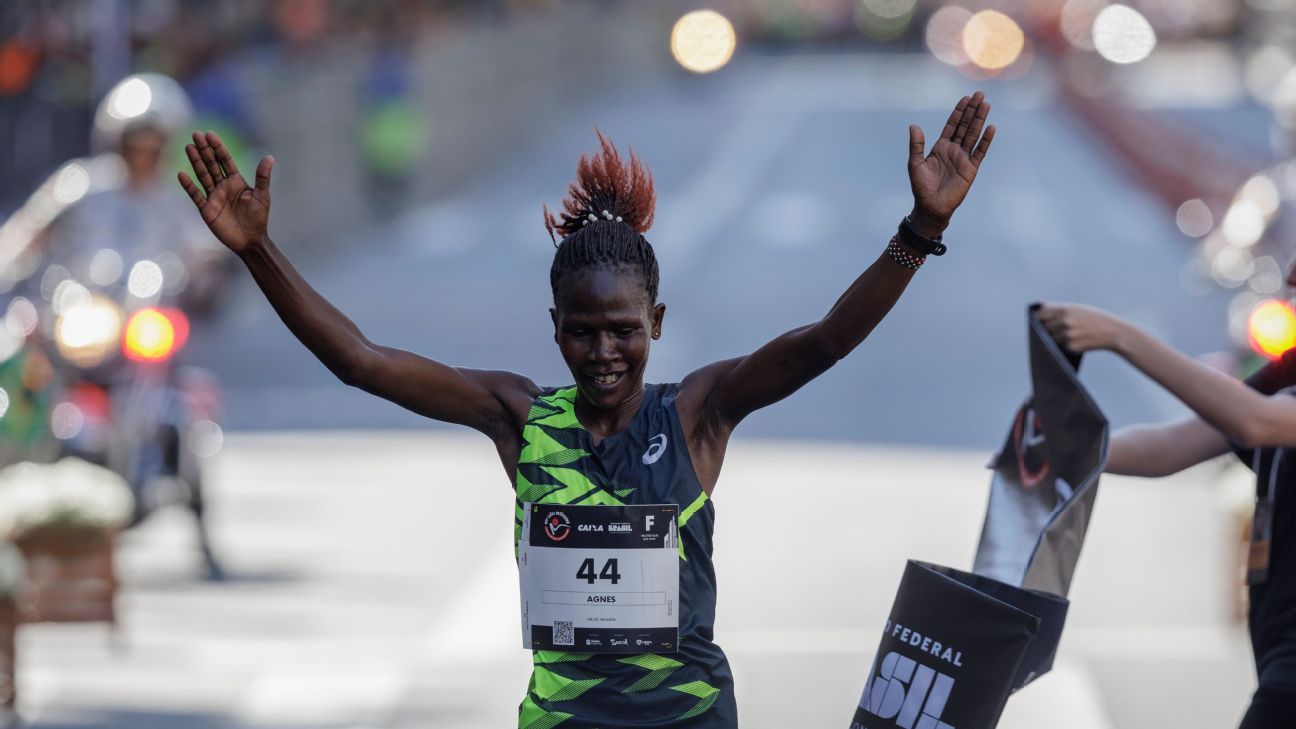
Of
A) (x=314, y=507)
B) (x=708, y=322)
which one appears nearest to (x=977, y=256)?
(x=708, y=322)

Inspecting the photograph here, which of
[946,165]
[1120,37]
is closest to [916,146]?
[946,165]

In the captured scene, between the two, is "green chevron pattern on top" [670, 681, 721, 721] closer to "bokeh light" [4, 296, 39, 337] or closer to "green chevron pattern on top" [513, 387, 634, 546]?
"green chevron pattern on top" [513, 387, 634, 546]

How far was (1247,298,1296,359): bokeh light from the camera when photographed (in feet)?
31.9

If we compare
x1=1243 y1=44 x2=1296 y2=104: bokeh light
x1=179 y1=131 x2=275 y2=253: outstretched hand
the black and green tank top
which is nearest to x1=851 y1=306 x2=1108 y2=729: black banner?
the black and green tank top

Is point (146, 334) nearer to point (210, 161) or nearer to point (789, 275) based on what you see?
point (210, 161)

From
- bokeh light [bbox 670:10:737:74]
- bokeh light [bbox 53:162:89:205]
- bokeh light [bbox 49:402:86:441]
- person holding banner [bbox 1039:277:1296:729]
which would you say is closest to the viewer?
person holding banner [bbox 1039:277:1296:729]

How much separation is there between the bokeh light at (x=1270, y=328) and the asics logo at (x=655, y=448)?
5700 millimetres

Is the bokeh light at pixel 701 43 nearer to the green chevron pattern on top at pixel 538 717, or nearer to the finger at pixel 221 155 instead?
the finger at pixel 221 155

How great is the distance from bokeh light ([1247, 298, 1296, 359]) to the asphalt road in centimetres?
485

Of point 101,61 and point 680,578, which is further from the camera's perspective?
point 101,61

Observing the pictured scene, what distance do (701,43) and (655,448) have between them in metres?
53.6

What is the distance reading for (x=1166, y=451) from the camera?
5297mm

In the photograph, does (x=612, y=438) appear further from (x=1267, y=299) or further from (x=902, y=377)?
(x=902, y=377)

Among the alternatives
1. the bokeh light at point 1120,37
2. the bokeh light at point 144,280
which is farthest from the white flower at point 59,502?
the bokeh light at point 1120,37
